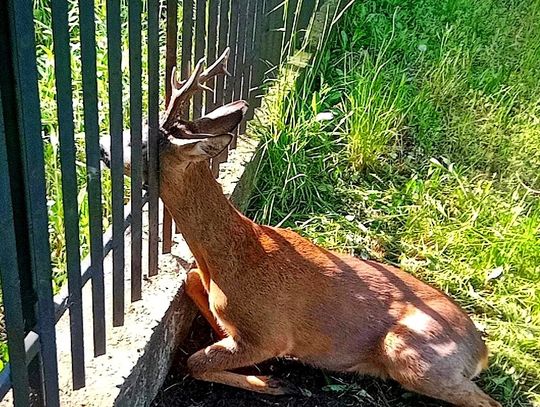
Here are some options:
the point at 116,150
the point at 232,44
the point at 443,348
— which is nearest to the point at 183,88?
the point at 116,150

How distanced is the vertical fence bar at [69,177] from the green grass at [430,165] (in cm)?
203

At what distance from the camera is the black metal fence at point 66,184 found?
89.0 inches

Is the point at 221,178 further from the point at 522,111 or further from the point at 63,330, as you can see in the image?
the point at 522,111

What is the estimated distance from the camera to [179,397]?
3.70 m

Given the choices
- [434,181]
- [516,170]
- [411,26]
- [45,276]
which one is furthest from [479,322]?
[411,26]

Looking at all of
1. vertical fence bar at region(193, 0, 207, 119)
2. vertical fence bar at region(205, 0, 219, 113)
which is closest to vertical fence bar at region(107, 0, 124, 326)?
vertical fence bar at region(193, 0, 207, 119)

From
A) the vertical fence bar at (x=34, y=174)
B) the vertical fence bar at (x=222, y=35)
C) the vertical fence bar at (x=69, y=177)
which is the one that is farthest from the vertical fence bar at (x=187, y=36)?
the vertical fence bar at (x=34, y=174)

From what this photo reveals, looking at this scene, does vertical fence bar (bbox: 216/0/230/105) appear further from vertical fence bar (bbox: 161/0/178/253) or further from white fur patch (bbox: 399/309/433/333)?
white fur patch (bbox: 399/309/433/333)

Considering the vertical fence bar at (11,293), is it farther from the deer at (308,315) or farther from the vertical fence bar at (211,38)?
the vertical fence bar at (211,38)

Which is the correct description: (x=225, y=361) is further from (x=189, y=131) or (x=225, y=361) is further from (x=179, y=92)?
(x=179, y=92)

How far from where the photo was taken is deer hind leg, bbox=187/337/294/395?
12.1 feet

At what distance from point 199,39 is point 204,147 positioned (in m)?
1.03

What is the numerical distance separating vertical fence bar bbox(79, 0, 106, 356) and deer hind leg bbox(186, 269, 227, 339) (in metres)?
0.71

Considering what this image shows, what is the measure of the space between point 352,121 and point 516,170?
120cm
